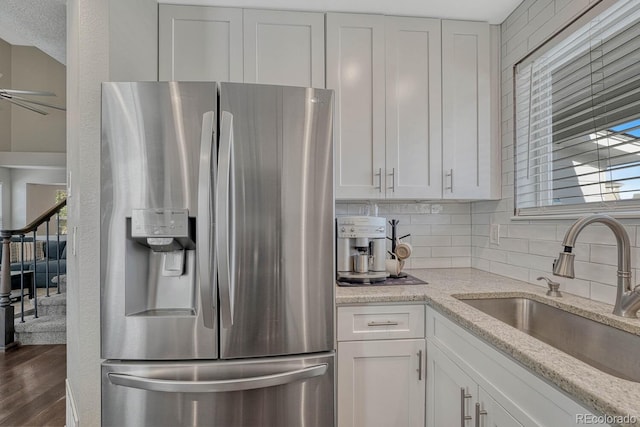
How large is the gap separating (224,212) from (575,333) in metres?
1.40

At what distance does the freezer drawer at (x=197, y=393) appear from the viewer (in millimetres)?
1274

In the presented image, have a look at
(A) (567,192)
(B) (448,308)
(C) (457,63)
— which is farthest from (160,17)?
(A) (567,192)

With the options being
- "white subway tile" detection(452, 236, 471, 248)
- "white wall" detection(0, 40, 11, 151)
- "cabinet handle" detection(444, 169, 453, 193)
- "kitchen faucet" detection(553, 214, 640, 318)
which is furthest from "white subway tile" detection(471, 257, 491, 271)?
"white wall" detection(0, 40, 11, 151)

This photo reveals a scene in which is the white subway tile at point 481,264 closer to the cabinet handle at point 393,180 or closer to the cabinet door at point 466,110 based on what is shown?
the cabinet door at point 466,110

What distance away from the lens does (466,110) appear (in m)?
2.03

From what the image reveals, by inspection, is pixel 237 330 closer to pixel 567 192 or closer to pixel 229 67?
pixel 229 67

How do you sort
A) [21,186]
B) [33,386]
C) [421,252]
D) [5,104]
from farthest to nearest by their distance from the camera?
[21,186], [5,104], [33,386], [421,252]

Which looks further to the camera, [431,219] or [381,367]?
[431,219]

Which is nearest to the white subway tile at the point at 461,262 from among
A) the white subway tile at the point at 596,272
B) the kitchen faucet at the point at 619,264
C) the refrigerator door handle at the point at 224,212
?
the white subway tile at the point at 596,272

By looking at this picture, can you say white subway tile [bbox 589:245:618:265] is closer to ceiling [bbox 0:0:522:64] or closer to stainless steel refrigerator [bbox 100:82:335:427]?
stainless steel refrigerator [bbox 100:82:335:427]

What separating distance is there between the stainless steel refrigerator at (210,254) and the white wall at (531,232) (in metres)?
1.17

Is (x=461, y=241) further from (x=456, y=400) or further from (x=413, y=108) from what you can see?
(x=456, y=400)

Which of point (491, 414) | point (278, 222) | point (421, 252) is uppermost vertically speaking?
point (278, 222)

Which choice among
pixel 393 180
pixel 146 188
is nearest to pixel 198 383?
pixel 146 188
